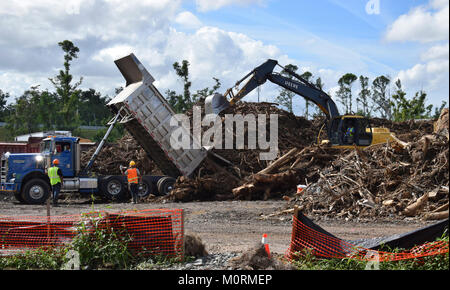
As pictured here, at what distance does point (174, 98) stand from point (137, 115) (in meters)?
35.5

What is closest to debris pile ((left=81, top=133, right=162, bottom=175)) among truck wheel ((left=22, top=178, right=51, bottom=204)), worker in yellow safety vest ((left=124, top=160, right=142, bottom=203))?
truck wheel ((left=22, top=178, right=51, bottom=204))

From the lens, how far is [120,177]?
18531 mm

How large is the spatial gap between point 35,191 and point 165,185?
489 centimetres

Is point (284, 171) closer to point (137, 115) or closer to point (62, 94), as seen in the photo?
point (137, 115)

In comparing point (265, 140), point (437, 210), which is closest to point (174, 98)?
point (265, 140)

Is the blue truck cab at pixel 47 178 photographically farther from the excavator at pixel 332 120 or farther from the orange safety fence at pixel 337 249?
the orange safety fence at pixel 337 249

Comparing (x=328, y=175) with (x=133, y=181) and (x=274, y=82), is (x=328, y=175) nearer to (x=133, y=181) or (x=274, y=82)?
(x=133, y=181)

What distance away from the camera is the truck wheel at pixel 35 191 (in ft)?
56.7

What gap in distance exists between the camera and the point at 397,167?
14.0 meters

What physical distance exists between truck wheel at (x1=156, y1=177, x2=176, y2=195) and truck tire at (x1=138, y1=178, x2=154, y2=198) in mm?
320

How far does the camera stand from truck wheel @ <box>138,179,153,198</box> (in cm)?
1850

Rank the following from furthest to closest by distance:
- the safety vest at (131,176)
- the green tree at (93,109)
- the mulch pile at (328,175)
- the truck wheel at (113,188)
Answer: the green tree at (93,109), the truck wheel at (113,188), the safety vest at (131,176), the mulch pile at (328,175)

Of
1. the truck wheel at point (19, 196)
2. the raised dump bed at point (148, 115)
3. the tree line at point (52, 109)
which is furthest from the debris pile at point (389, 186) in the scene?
the tree line at point (52, 109)

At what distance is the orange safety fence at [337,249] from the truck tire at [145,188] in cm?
1189
